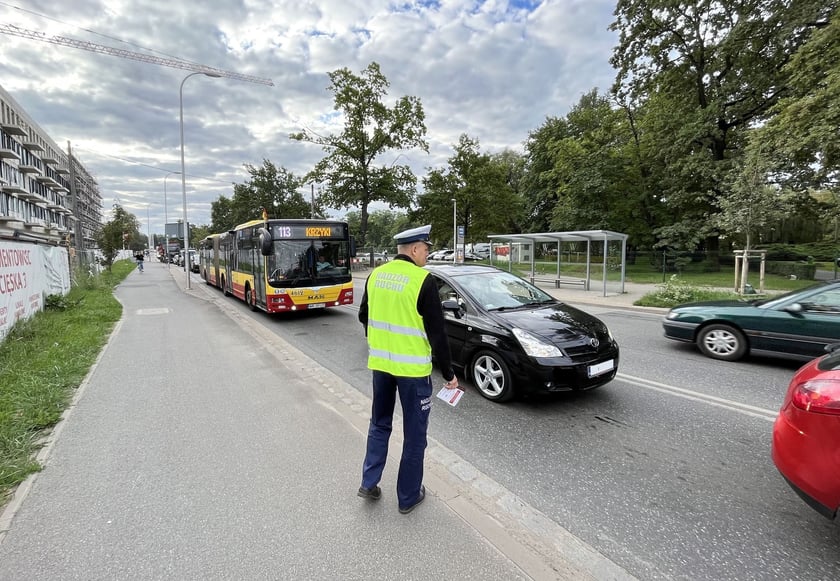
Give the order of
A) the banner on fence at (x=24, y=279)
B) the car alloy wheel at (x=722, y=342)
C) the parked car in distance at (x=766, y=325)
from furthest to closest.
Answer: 1. the banner on fence at (x=24, y=279)
2. the car alloy wheel at (x=722, y=342)
3. the parked car in distance at (x=766, y=325)

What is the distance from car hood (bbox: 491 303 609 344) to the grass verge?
4435 millimetres

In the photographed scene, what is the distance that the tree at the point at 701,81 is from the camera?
20.4 metres

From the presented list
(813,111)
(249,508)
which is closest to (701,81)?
(813,111)

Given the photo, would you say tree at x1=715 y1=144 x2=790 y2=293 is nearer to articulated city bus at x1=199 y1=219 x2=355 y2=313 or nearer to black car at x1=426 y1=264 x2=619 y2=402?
black car at x1=426 y1=264 x2=619 y2=402

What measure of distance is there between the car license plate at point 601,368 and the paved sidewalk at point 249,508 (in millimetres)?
1873

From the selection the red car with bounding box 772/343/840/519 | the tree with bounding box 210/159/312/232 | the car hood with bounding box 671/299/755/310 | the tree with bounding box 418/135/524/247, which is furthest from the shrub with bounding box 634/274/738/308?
the tree with bounding box 210/159/312/232

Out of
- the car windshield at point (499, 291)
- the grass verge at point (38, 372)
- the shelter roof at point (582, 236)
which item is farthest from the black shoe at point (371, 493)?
the shelter roof at point (582, 236)

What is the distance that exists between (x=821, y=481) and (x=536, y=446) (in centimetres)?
185

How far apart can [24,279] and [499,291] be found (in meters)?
9.98

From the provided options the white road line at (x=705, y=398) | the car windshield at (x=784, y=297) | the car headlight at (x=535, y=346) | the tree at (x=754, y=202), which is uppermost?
the tree at (x=754, y=202)

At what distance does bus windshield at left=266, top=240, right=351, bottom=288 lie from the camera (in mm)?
10227

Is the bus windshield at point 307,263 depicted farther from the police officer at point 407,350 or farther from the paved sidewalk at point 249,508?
the police officer at point 407,350

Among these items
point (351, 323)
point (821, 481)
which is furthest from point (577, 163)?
point (821, 481)

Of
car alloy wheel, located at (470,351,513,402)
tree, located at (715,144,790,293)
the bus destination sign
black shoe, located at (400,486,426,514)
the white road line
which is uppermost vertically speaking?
tree, located at (715,144,790,293)
